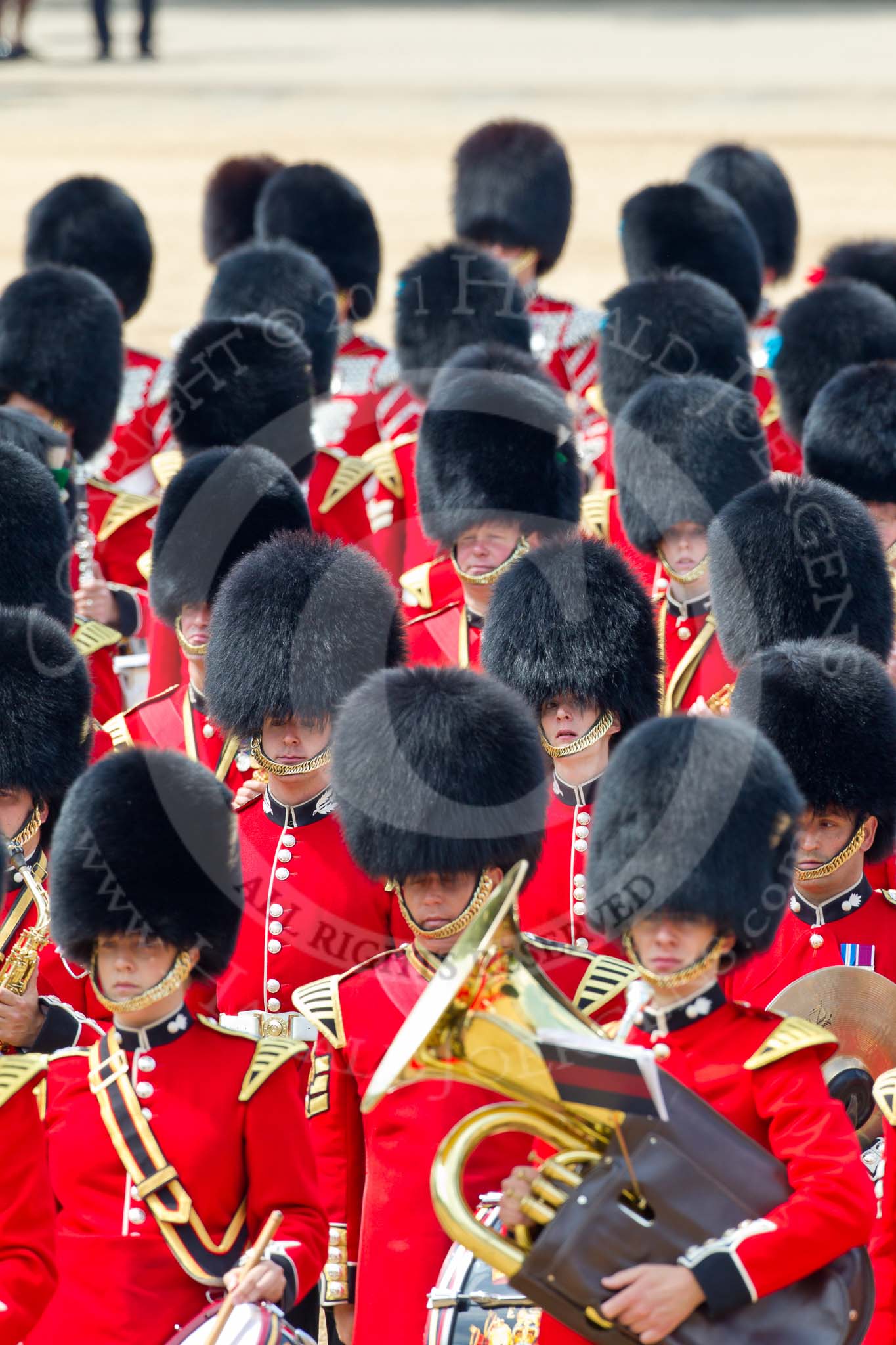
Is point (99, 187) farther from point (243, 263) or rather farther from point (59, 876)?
point (59, 876)

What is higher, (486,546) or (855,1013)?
(486,546)

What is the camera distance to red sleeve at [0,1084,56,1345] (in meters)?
2.64

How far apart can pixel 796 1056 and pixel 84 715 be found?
1.62m

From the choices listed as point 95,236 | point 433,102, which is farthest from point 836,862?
point 433,102

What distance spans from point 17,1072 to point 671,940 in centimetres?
78

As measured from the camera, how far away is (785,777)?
2.86m

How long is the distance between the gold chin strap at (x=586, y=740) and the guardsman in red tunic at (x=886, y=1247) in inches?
39.8

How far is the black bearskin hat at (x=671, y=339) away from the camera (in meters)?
6.02

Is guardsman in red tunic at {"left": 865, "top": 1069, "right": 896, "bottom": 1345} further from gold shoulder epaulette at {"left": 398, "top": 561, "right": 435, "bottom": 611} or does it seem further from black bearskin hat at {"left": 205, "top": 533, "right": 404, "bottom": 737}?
gold shoulder epaulette at {"left": 398, "top": 561, "right": 435, "bottom": 611}

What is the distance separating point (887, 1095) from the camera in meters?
2.81

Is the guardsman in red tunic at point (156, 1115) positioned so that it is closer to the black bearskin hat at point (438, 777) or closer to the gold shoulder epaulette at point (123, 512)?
the black bearskin hat at point (438, 777)

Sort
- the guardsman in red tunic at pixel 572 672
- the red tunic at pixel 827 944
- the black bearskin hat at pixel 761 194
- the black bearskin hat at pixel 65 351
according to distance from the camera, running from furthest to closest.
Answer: the black bearskin hat at pixel 761 194
the black bearskin hat at pixel 65 351
the guardsman in red tunic at pixel 572 672
the red tunic at pixel 827 944

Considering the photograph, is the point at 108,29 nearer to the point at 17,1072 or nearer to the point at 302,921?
the point at 302,921

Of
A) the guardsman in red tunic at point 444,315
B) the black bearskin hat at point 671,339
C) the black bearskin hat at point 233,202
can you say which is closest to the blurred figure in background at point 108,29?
the black bearskin hat at point 233,202
